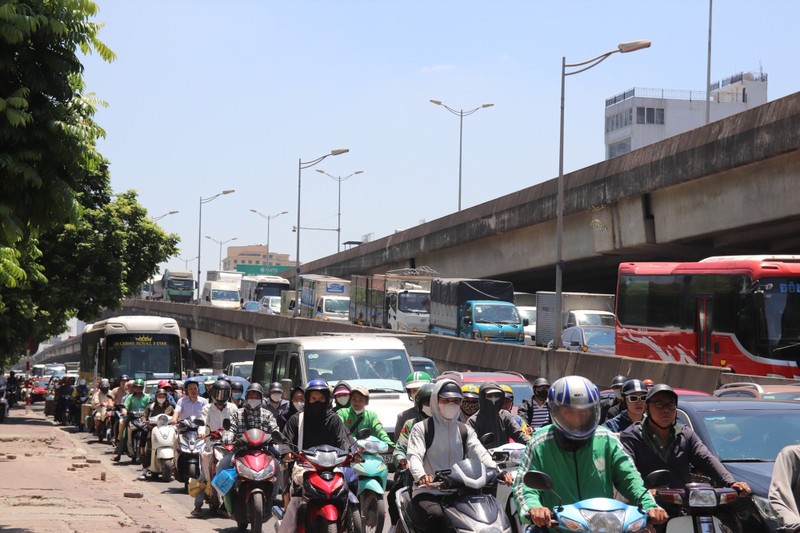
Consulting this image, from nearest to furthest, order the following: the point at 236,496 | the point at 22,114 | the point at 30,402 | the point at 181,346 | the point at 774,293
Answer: the point at 22,114 < the point at 236,496 < the point at 774,293 < the point at 181,346 < the point at 30,402

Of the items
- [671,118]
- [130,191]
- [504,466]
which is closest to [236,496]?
[504,466]

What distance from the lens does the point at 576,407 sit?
239 inches

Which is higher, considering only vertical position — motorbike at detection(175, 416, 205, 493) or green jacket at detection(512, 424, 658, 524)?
green jacket at detection(512, 424, 658, 524)

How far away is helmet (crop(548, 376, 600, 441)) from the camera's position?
19.9 feet

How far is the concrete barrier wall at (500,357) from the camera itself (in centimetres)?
2289

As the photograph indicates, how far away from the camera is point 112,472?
Result: 68.5 feet

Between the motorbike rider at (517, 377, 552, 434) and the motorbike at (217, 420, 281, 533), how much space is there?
11.7 feet

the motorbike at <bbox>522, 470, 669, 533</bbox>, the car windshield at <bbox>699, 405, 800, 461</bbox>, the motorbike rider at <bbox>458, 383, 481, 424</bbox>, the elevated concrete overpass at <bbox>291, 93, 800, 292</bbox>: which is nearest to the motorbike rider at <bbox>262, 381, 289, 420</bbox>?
the motorbike rider at <bbox>458, 383, 481, 424</bbox>

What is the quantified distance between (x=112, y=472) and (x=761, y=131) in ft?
53.8

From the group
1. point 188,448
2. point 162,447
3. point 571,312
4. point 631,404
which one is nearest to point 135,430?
point 162,447

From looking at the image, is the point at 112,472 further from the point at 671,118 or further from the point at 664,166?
the point at 671,118

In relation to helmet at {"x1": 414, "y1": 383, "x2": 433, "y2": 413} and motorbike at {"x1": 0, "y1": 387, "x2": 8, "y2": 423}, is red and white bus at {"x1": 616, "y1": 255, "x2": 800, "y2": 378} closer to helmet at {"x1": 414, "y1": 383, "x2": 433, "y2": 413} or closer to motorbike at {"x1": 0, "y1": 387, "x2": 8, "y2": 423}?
helmet at {"x1": 414, "y1": 383, "x2": 433, "y2": 413}

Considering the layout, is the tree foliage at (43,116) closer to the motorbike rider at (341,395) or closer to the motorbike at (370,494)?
the motorbike rider at (341,395)

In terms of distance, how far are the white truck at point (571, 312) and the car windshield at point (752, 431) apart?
28639mm
